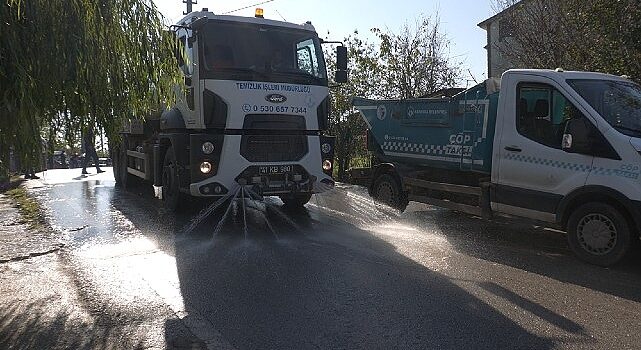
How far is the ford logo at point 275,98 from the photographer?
8.66 metres

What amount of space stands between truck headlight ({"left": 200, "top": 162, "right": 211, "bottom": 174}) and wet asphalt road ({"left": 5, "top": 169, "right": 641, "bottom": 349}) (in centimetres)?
89

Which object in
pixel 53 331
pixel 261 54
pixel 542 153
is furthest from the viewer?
pixel 261 54

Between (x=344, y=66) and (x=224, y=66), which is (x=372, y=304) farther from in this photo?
(x=344, y=66)

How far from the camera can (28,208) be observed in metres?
11.1

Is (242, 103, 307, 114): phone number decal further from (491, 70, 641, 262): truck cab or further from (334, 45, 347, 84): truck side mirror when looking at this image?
(491, 70, 641, 262): truck cab

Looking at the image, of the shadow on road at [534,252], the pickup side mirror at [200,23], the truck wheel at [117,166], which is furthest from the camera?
the truck wheel at [117,166]

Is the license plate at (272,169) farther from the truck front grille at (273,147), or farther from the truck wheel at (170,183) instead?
the truck wheel at (170,183)

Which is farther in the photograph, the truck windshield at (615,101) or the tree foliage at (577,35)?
the tree foliage at (577,35)

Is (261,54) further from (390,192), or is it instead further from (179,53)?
(390,192)

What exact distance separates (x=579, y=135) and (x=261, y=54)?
15.9 ft

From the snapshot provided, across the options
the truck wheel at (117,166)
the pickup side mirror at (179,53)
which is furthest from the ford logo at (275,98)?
the truck wheel at (117,166)

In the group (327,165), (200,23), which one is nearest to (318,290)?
(327,165)

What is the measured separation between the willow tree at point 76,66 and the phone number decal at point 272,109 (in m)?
2.77

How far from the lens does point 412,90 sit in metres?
16.9
